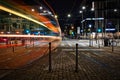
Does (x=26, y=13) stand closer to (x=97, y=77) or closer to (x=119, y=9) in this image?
(x=97, y=77)

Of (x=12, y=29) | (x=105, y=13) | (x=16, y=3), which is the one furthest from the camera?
(x=105, y=13)

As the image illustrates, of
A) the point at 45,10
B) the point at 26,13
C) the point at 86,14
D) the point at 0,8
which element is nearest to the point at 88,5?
the point at 86,14

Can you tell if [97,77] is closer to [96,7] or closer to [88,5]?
[96,7]

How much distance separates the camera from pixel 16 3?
59.6 feet

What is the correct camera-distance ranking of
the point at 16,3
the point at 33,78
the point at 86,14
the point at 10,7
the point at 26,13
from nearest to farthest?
the point at 33,78 < the point at 10,7 < the point at 16,3 < the point at 26,13 < the point at 86,14

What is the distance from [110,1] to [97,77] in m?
100

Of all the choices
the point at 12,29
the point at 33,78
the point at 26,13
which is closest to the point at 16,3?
the point at 26,13

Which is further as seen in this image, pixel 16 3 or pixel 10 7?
pixel 16 3

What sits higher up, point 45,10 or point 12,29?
point 45,10

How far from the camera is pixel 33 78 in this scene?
9719 mm

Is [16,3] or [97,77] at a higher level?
[16,3]

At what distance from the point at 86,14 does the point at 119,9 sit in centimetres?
2006

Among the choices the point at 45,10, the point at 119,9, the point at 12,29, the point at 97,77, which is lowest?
the point at 97,77

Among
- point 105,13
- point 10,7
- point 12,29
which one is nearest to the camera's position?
point 10,7
